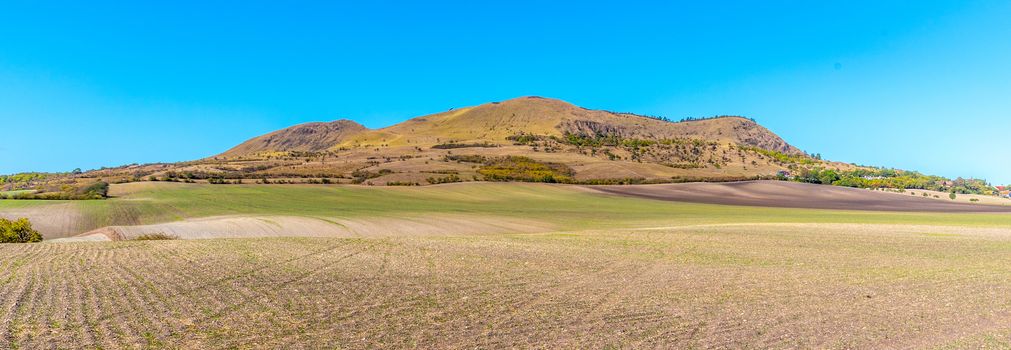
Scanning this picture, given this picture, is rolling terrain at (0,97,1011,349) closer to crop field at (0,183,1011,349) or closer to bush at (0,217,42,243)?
crop field at (0,183,1011,349)

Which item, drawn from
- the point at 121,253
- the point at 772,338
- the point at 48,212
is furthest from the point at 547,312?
the point at 48,212

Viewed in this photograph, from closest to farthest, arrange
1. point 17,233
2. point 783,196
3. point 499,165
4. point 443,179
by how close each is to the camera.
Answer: point 17,233, point 783,196, point 443,179, point 499,165

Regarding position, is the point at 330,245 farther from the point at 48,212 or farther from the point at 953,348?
the point at 48,212

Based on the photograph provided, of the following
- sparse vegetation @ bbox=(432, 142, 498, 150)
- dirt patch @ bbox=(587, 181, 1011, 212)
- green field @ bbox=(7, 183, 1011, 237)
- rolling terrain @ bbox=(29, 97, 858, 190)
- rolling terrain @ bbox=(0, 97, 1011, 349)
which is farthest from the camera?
sparse vegetation @ bbox=(432, 142, 498, 150)

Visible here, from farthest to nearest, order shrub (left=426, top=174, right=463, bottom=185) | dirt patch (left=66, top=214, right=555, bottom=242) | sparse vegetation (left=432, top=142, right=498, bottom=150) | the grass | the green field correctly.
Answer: sparse vegetation (left=432, top=142, right=498, bottom=150) < shrub (left=426, top=174, right=463, bottom=185) < the grass < the green field < dirt patch (left=66, top=214, right=555, bottom=242)

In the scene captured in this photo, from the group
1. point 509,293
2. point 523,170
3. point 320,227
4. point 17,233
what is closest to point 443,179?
point 523,170

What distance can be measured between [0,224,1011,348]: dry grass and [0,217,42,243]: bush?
33.5ft

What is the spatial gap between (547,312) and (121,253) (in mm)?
18345

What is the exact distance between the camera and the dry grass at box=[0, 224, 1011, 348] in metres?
11.2

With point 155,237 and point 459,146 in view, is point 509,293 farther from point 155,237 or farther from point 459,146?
point 459,146

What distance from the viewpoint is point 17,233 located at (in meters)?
31.3

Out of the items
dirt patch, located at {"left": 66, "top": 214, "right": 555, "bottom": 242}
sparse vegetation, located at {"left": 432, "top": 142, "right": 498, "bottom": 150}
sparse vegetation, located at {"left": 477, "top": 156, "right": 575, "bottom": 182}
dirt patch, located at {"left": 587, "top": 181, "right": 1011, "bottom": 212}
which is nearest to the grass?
dirt patch, located at {"left": 66, "top": 214, "right": 555, "bottom": 242}

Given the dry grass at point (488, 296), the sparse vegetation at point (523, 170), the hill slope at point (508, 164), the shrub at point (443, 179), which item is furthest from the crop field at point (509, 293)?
the sparse vegetation at point (523, 170)

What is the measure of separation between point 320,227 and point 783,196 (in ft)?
254
